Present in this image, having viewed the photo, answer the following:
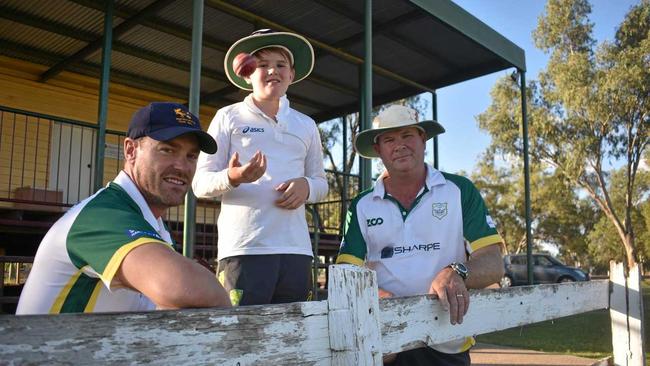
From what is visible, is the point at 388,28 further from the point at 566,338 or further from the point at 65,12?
the point at 566,338

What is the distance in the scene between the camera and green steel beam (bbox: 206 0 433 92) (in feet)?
21.4

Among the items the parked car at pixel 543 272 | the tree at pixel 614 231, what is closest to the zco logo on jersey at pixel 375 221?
the parked car at pixel 543 272

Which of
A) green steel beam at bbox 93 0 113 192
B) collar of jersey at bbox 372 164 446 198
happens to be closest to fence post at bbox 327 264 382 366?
collar of jersey at bbox 372 164 446 198

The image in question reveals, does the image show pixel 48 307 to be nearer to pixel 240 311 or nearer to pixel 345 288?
pixel 240 311

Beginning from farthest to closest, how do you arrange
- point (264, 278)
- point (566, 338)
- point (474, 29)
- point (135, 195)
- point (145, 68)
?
point (145, 68), point (566, 338), point (474, 29), point (264, 278), point (135, 195)

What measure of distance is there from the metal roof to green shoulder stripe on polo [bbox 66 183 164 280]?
215 inches

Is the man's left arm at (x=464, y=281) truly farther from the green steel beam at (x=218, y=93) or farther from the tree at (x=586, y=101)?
the tree at (x=586, y=101)

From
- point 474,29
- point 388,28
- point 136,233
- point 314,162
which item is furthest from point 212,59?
point 136,233

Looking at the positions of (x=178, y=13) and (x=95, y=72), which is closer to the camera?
(x=178, y=13)

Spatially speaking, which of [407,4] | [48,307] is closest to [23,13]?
[407,4]

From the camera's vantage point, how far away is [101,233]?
134cm

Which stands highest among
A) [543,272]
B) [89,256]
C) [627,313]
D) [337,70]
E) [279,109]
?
→ [337,70]

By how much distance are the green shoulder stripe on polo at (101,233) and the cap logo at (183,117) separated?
45 cm

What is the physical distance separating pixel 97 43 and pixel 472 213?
271 inches
